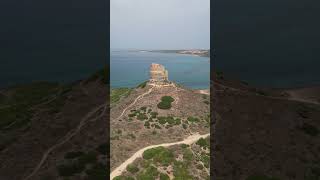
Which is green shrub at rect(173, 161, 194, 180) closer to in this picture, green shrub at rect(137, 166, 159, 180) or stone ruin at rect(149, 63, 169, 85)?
green shrub at rect(137, 166, 159, 180)

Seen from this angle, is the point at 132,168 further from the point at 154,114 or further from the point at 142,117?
the point at 154,114

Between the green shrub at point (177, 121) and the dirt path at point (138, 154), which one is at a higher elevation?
the green shrub at point (177, 121)

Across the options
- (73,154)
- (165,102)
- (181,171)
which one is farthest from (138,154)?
(165,102)

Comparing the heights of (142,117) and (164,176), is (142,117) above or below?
above

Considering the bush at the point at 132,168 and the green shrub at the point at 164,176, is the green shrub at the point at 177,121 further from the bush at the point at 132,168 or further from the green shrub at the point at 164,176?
the bush at the point at 132,168

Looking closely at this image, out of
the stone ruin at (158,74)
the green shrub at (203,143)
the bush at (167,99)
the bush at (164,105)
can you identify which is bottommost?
the green shrub at (203,143)
